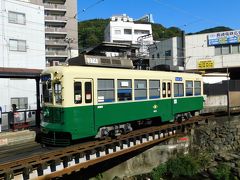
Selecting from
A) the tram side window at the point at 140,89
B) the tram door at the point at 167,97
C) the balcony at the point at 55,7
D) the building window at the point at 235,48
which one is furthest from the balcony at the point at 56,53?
the tram side window at the point at 140,89

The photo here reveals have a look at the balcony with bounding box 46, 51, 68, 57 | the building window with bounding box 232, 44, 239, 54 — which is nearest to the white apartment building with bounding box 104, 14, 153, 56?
the balcony with bounding box 46, 51, 68, 57

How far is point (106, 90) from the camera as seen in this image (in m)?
15.9

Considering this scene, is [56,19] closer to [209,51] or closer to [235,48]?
[209,51]

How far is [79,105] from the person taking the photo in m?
14.6

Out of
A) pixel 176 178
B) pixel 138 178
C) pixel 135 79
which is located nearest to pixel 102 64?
pixel 135 79

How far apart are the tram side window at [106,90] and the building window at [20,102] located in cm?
2241

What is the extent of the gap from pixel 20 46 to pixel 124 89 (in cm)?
2471

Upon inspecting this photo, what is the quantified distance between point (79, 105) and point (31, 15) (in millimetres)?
28053

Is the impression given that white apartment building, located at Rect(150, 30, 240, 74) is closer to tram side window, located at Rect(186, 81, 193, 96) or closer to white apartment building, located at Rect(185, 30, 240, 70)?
white apartment building, located at Rect(185, 30, 240, 70)

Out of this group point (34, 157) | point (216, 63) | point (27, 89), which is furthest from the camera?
point (216, 63)

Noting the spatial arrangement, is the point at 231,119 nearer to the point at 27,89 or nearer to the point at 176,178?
the point at 176,178

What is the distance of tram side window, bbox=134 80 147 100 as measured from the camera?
17734 mm

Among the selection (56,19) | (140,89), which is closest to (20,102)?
(140,89)

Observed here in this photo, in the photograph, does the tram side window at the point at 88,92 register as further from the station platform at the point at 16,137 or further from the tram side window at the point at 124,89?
the station platform at the point at 16,137
